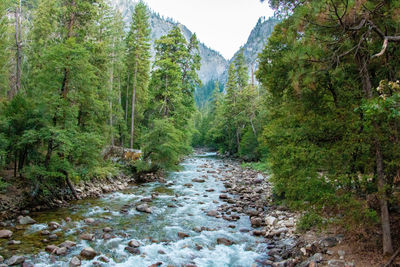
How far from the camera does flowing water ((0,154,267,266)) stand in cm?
675

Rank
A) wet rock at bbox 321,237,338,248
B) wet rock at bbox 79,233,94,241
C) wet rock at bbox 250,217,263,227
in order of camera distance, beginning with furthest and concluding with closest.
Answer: wet rock at bbox 250,217,263,227 < wet rock at bbox 79,233,94,241 < wet rock at bbox 321,237,338,248

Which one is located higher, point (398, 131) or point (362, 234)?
point (398, 131)

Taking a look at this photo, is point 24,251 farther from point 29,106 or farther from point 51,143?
point 29,106

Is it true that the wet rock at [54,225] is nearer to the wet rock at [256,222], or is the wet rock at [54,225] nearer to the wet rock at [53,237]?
the wet rock at [53,237]

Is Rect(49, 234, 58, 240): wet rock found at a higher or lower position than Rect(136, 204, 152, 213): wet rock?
higher

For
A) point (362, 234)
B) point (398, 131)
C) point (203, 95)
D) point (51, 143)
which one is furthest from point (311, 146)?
point (203, 95)

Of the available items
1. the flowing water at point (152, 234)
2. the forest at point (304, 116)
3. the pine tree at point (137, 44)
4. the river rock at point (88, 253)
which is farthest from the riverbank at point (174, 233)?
the pine tree at point (137, 44)

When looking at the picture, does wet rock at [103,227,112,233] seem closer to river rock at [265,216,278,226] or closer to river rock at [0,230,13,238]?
river rock at [0,230,13,238]

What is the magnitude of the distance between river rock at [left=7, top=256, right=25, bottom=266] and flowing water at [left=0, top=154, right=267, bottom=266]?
19 centimetres

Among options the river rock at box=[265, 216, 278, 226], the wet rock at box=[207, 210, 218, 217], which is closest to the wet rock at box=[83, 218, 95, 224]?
the wet rock at box=[207, 210, 218, 217]

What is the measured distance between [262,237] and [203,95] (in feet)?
440

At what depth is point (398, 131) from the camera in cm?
447

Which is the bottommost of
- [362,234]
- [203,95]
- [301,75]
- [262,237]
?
[262,237]

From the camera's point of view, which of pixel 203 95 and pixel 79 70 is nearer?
pixel 79 70
